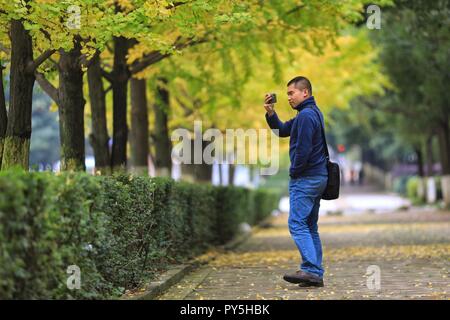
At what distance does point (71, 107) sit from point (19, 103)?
2.01m

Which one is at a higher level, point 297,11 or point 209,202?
point 297,11

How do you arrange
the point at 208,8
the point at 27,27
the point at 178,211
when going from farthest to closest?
the point at 178,211 → the point at 208,8 → the point at 27,27

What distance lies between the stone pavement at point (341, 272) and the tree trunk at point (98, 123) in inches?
108

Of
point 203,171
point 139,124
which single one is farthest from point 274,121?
point 203,171

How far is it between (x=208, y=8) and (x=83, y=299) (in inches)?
215

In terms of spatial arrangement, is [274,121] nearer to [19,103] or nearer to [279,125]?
[279,125]

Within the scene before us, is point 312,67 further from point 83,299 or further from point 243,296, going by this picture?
point 83,299

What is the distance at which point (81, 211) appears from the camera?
791 centimetres

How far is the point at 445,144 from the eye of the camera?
3909cm

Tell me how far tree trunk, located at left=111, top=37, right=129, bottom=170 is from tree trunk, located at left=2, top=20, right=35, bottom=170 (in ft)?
14.5

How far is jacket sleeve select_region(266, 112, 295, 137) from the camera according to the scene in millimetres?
10322

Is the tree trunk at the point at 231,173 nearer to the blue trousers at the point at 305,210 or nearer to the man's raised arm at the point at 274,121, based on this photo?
the man's raised arm at the point at 274,121

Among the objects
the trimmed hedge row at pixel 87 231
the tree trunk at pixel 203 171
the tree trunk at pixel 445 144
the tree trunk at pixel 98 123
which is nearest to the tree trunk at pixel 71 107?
the trimmed hedge row at pixel 87 231
